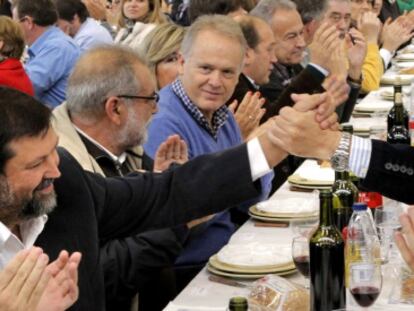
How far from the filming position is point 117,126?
3053 millimetres

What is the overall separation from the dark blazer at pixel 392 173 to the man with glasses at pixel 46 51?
385 centimetres

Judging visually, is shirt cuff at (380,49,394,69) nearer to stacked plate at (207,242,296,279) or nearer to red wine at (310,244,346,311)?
stacked plate at (207,242,296,279)

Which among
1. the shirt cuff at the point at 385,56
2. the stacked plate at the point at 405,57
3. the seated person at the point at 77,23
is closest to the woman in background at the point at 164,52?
the shirt cuff at the point at 385,56

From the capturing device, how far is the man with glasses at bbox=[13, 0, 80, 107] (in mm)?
6215

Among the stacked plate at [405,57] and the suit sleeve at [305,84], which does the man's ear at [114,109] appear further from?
the stacked plate at [405,57]

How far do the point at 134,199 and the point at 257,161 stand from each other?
0.34 m

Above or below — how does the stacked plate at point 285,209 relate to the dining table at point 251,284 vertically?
below

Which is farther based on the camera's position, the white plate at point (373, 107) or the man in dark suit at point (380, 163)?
the white plate at point (373, 107)

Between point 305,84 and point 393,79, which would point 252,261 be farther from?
point 393,79

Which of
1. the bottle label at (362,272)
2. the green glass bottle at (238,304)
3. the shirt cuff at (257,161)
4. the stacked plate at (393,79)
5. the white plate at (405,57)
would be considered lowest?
the white plate at (405,57)

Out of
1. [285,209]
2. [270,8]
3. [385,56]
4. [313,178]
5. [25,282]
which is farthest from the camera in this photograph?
[385,56]

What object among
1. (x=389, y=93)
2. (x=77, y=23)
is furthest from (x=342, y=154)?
(x=77, y=23)

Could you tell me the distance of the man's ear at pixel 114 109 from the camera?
3.05 m

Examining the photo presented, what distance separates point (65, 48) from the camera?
250 inches
